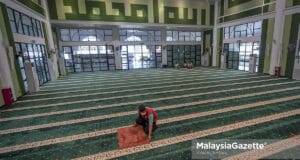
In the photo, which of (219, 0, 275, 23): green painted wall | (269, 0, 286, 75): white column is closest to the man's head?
(269, 0, 286, 75): white column

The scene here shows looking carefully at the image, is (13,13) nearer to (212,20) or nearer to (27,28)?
(27,28)

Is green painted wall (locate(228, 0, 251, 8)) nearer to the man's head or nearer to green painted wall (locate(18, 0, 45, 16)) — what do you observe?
the man's head

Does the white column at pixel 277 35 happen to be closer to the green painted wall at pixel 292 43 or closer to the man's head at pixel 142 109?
the green painted wall at pixel 292 43

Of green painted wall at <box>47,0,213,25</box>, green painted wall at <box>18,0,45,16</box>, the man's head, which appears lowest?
the man's head

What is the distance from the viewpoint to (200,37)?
1744 cm

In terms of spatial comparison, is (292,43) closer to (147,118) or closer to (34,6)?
(147,118)

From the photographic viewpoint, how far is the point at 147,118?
338 cm

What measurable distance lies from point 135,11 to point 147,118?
12152mm

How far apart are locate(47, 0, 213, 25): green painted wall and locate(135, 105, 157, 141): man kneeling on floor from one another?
11438 millimetres

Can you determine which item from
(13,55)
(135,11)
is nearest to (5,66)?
(13,55)

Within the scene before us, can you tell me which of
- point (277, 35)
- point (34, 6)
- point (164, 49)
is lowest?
point (164, 49)

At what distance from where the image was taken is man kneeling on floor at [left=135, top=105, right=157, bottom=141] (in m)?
3.21

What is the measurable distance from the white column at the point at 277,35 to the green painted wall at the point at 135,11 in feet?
22.2

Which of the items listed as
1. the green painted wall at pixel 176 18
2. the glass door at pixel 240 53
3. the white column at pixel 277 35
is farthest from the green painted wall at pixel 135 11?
the white column at pixel 277 35
